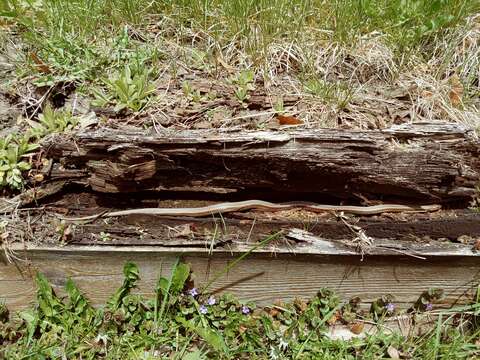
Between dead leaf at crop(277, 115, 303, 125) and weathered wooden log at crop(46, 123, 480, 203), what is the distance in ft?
0.80

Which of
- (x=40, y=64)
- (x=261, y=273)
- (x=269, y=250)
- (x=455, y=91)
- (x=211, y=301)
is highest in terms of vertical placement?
(x=40, y=64)

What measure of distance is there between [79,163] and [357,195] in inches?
59.1

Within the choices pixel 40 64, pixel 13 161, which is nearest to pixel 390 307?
pixel 13 161

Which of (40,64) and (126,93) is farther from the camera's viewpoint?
(40,64)

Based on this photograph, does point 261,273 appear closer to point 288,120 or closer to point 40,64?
point 288,120

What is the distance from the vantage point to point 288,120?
2.41 meters

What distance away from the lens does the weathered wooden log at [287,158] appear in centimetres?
210

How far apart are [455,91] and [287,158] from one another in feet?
4.38

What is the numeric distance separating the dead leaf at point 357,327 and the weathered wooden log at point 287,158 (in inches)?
30.2

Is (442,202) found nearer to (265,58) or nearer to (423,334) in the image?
(423,334)

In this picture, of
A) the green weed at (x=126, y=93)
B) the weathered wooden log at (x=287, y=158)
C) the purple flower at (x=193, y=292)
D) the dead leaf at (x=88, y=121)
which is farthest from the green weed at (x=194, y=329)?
the green weed at (x=126, y=93)

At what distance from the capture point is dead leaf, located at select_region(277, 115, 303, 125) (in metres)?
2.41

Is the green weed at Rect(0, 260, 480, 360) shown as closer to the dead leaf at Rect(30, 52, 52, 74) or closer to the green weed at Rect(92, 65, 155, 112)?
the green weed at Rect(92, 65, 155, 112)

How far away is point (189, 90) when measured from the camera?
256 centimetres
